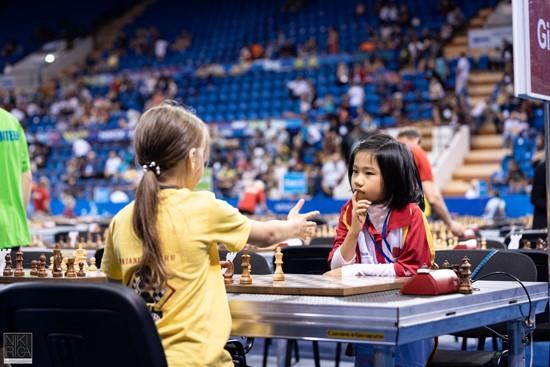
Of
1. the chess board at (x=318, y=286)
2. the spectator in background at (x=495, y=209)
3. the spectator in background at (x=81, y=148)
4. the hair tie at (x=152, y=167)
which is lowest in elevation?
the spectator in background at (x=495, y=209)

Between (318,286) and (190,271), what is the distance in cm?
37

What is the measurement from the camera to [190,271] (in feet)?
8.14

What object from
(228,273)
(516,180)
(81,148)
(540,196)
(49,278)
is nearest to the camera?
(228,273)

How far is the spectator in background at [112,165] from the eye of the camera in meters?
20.7

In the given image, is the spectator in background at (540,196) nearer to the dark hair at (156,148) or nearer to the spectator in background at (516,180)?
the dark hair at (156,148)

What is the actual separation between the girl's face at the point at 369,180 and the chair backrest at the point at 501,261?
2.51 ft

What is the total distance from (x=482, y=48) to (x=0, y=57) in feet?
52.6

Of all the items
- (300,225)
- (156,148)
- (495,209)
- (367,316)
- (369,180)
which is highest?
(156,148)

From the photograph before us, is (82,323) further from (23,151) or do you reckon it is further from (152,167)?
(23,151)

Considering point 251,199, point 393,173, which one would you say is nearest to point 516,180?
point 251,199

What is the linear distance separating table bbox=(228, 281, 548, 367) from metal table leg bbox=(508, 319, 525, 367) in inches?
10.2

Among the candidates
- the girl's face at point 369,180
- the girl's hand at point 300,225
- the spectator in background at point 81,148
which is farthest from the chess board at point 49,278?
the spectator in background at point 81,148

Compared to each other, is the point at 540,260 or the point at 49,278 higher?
the point at 49,278

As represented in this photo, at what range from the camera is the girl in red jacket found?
328 cm
